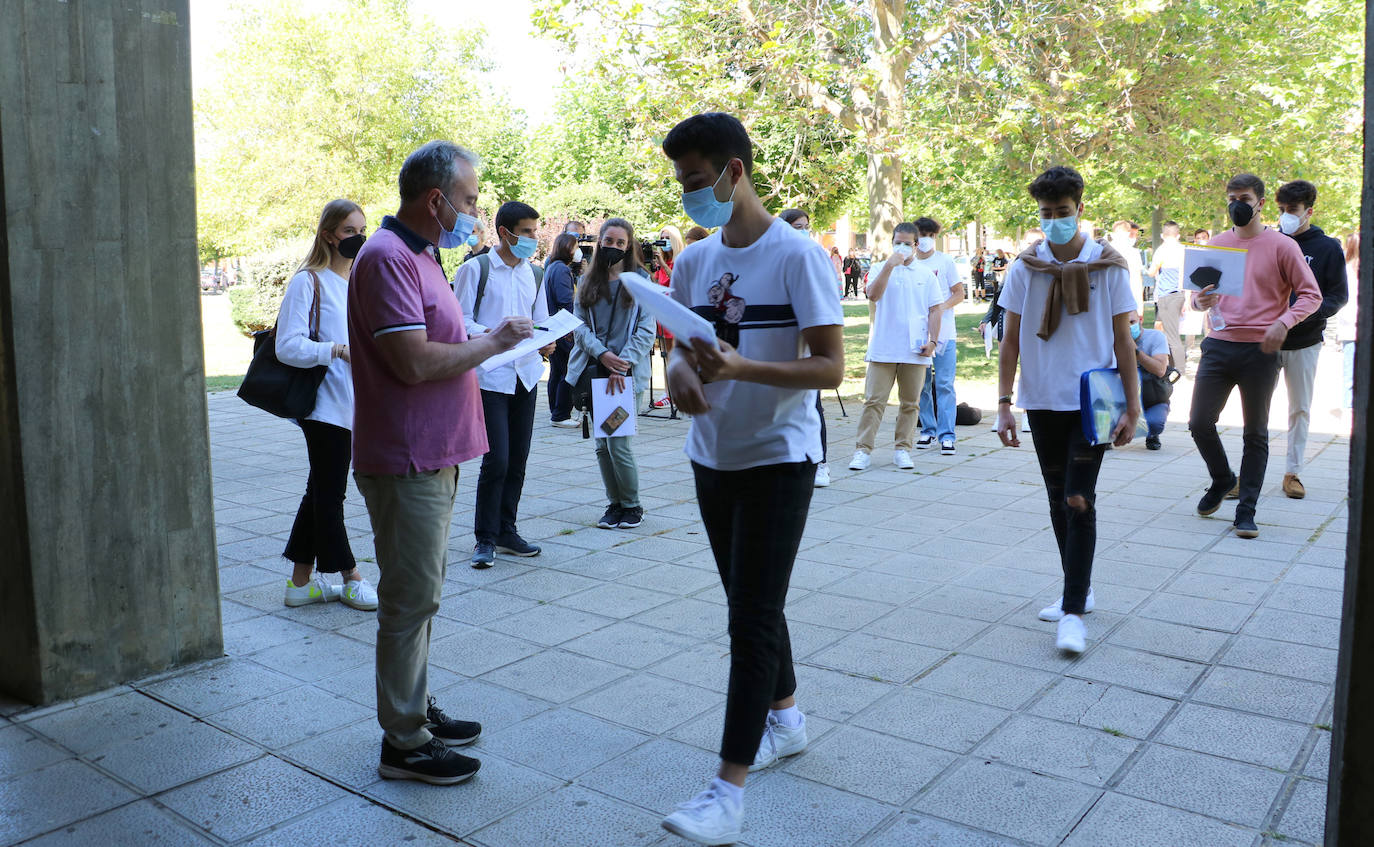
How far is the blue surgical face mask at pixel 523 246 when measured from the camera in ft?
19.6

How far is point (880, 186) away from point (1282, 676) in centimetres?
1216

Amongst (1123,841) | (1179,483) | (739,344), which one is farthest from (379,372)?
(1179,483)

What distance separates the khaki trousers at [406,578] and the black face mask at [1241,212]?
5.45 metres

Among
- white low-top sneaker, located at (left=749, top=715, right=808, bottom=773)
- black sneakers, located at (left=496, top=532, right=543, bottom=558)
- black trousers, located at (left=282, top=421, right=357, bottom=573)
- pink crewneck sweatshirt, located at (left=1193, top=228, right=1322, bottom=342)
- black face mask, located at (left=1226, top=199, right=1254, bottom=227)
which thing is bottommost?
white low-top sneaker, located at (left=749, top=715, right=808, bottom=773)

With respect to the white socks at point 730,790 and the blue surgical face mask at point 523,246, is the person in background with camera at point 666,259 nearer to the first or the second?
the blue surgical face mask at point 523,246

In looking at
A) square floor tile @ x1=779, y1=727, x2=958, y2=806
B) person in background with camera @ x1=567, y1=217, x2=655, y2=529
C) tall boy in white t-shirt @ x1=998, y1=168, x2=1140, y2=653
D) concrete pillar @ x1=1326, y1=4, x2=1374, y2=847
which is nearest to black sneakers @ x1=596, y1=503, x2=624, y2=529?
person in background with camera @ x1=567, y1=217, x2=655, y2=529

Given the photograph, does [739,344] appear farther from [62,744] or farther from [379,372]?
[62,744]

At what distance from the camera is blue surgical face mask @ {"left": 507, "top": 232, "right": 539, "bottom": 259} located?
5961 millimetres

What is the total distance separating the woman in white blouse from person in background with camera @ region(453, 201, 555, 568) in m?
0.94

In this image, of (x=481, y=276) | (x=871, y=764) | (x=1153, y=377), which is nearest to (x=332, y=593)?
(x=481, y=276)

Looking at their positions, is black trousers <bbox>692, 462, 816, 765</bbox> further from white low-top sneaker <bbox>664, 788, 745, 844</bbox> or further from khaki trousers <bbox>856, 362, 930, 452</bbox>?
khaki trousers <bbox>856, 362, 930, 452</bbox>

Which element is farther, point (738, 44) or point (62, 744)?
point (738, 44)

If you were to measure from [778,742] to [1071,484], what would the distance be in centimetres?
196

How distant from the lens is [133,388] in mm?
4172
